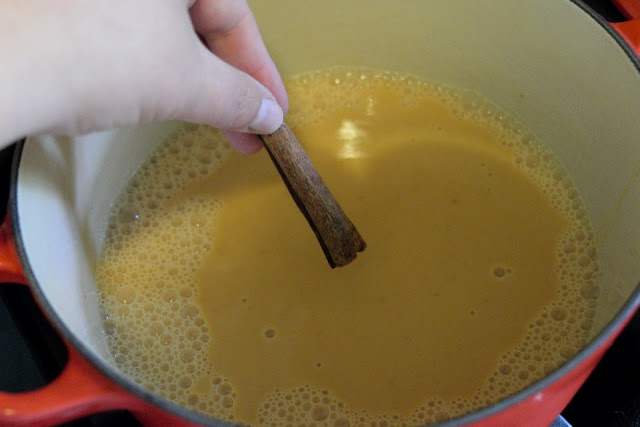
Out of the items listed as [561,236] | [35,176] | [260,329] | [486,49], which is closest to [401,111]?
[486,49]

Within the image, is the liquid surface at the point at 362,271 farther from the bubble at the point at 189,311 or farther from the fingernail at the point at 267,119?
the fingernail at the point at 267,119

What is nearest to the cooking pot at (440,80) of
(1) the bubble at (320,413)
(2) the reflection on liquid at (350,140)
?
(2) the reflection on liquid at (350,140)

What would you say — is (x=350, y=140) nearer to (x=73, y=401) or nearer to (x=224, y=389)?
(x=224, y=389)

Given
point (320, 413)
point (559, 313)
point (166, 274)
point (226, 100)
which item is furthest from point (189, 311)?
point (559, 313)

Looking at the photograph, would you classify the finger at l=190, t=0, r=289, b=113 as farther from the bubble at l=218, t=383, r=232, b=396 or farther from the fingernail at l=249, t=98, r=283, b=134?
the bubble at l=218, t=383, r=232, b=396

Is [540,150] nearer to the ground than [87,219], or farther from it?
farther from it

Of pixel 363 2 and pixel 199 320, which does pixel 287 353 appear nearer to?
pixel 199 320
